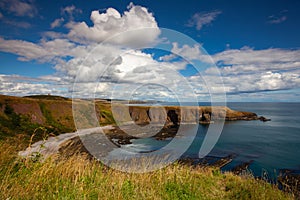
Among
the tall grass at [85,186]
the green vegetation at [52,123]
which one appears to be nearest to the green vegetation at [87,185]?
the tall grass at [85,186]

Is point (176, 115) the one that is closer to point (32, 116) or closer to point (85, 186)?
point (32, 116)

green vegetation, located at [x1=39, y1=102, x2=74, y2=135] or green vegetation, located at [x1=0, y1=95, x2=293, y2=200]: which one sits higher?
green vegetation, located at [x1=0, y1=95, x2=293, y2=200]

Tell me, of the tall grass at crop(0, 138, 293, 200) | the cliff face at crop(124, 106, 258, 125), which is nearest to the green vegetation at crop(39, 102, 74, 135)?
the cliff face at crop(124, 106, 258, 125)

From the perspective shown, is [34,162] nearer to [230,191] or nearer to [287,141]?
[230,191]

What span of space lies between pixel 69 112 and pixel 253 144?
60.6 m

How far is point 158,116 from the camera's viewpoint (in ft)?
342

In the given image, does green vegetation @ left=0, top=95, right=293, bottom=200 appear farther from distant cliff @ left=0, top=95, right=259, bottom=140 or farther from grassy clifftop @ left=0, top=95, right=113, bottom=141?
distant cliff @ left=0, top=95, right=259, bottom=140

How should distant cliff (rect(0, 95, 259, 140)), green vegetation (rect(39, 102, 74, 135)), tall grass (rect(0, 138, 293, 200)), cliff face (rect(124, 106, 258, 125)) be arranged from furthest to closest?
cliff face (rect(124, 106, 258, 125)) < green vegetation (rect(39, 102, 74, 135)) < distant cliff (rect(0, 95, 259, 140)) < tall grass (rect(0, 138, 293, 200))

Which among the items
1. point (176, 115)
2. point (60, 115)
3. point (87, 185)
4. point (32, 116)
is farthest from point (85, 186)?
point (176, 115)

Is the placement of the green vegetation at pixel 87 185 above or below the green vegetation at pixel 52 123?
above

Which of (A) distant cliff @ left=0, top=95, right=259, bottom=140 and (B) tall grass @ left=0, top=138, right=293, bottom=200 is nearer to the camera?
(B) tall grass @ left=0, top=138, right=293, bottom=200

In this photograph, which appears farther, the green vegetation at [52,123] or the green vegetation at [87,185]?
the green vegetation at [52,123]

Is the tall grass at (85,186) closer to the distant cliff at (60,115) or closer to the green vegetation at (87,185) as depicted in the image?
the green vegetation at (87,185)

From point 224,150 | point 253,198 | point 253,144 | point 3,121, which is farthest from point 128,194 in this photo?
point 3,121
